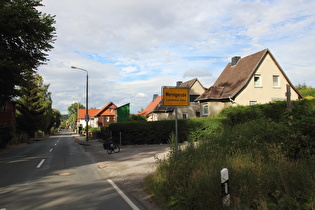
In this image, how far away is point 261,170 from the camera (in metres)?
5.27

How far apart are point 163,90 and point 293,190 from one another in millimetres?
4068

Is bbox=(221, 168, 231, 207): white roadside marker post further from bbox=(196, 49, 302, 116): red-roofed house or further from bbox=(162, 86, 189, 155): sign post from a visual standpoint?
bbox=(196, 49, 302, 116): red-roofed house

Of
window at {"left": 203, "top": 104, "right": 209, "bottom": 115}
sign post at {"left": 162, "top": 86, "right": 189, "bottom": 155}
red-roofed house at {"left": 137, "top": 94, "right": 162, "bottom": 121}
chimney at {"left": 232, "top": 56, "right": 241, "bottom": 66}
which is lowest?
sign post at {"left": 162, "top": 86, "right": 189, "bottom": 155}

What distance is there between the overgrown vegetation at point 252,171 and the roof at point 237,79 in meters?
18.6

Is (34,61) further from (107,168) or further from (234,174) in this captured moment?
(234,174)

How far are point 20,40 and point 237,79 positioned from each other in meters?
21.3

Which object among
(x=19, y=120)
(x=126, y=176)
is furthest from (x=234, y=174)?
(x=19, y=120)

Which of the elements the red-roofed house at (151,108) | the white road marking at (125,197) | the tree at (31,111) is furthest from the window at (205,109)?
the tree at (31,111)

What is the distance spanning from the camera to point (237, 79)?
27.6 m

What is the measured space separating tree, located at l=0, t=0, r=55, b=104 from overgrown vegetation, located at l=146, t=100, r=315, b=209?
37.1 feet

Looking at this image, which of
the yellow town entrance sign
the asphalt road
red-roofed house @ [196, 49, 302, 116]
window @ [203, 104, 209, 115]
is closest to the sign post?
the yellow town entrance sign

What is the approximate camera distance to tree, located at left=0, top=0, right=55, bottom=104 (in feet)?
45.1

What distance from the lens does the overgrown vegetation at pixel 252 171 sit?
4270 millimetres

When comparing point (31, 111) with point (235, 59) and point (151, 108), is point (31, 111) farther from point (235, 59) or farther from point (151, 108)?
point (235, 59)
